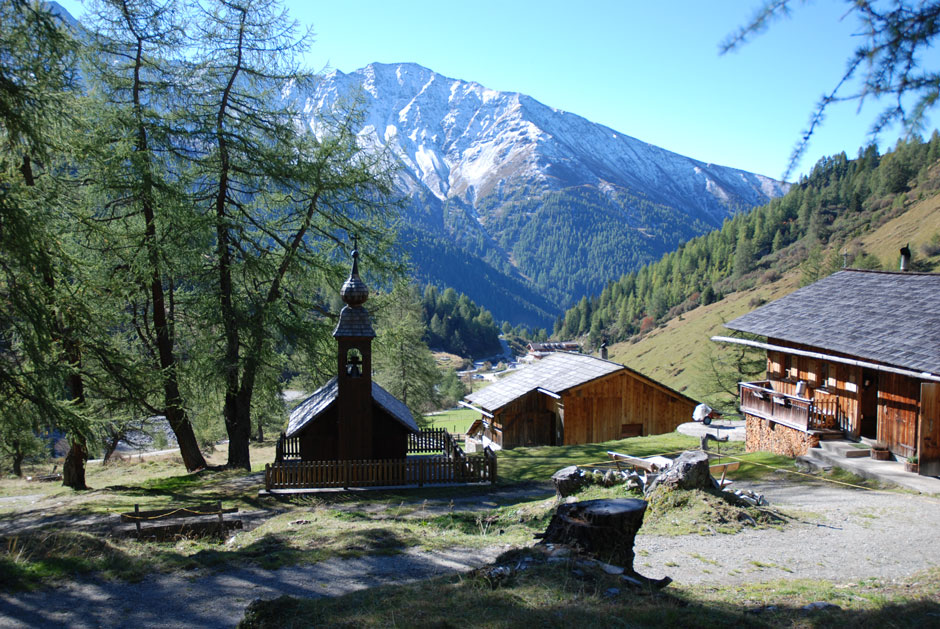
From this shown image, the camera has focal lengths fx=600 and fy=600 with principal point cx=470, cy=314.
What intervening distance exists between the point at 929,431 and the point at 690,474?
26.7 ft

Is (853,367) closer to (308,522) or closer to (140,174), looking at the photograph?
(308,522)

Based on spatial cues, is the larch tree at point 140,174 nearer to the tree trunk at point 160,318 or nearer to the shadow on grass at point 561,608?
the tree trunk at point 160,318

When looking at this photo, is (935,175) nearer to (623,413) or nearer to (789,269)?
(789,269)

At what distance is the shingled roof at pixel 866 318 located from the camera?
16.9 metres

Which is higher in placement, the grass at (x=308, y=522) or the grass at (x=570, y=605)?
the grass at (x=570, y=605)

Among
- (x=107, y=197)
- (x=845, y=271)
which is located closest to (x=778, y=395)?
(x=845, y=271)

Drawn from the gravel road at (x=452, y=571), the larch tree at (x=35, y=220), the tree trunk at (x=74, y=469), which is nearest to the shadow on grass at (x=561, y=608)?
the gravel road at (x=452, y=571)

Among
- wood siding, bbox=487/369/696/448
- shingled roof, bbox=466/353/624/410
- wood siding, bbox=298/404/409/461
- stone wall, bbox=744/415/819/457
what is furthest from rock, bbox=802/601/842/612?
wood siding, bbox=487/369/696/448

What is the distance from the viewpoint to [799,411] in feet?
68.5

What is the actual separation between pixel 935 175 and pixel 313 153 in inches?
5729

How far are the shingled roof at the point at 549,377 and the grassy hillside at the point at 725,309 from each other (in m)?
62.6

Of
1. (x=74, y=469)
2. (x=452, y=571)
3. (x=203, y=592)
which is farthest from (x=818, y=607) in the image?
(x=74, y=469)

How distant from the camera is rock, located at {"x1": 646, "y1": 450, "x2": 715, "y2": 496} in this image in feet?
43.0

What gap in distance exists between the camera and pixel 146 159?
19266 mm
